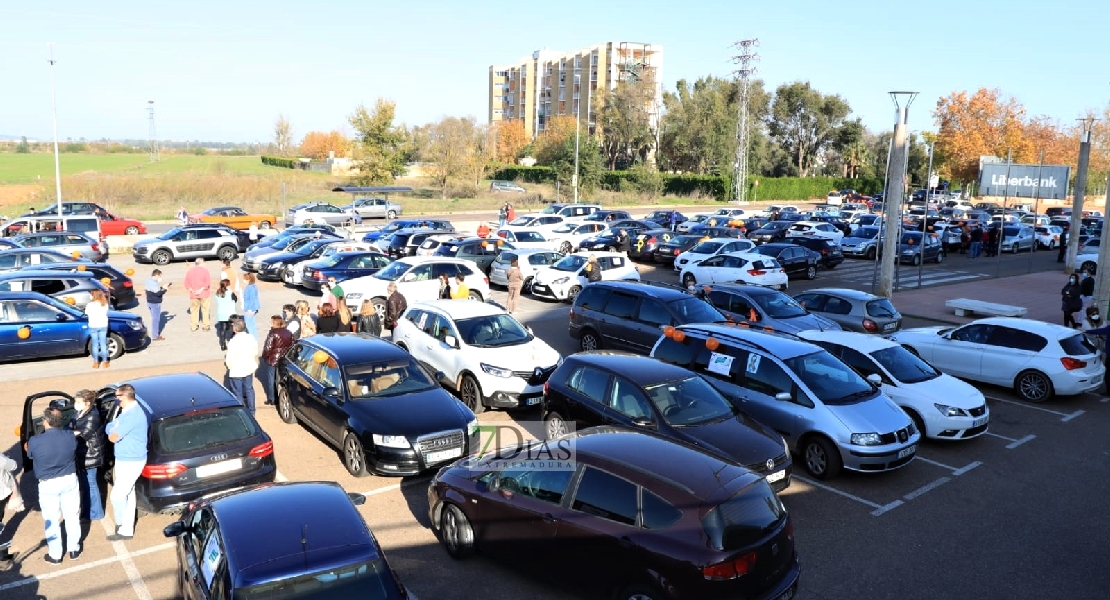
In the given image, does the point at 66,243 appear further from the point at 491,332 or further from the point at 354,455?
the point at 354,455

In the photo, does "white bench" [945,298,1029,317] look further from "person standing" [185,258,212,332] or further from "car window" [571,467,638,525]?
"person standing" [185,258,212,332]

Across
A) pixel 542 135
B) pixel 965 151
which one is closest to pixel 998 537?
pixel 965 151

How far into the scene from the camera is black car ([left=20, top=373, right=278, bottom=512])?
8062mm

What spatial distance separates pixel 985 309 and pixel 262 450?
19.5 metres

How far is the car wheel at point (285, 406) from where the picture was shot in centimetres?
1177

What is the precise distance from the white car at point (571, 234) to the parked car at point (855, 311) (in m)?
14.3

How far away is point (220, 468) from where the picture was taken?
8.25m

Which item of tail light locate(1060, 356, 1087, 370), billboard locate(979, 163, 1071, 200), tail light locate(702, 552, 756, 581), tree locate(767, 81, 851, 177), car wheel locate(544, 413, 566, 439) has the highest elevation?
tree locate(767, 81, 851, 177)

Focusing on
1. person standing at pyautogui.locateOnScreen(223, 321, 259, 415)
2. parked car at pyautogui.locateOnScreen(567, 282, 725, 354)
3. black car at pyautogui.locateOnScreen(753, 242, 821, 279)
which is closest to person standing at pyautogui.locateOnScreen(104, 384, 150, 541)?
person standing at pyautogui.locateOnScreen(223, 321, 259, 415)

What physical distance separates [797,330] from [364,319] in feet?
27.6

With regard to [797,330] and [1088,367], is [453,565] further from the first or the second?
[1088,367]

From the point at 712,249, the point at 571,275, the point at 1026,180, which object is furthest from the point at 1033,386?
the point at 1026,180

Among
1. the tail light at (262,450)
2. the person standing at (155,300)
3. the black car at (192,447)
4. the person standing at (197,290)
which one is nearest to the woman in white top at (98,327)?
the person standing at (155,300)

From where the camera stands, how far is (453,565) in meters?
7.56
